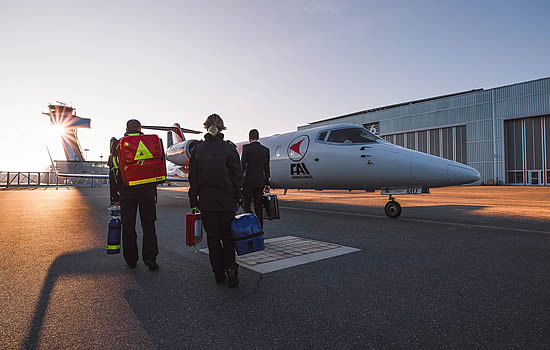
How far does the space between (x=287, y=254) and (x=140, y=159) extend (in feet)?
7.82

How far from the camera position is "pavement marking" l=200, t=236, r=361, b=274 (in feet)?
13.4

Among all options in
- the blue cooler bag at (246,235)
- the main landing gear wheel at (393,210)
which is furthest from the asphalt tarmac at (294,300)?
the main landing gear wheel at (393,210)

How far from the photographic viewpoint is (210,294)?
3.12 metres

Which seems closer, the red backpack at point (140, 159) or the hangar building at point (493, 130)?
the red backpack at point (140, 159)

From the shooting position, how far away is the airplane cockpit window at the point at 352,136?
8758mm

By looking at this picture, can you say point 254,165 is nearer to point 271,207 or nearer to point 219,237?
A: point 271,207

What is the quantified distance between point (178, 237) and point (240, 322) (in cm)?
399

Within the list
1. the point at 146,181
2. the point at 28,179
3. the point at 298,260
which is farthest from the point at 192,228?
the point at 28,179

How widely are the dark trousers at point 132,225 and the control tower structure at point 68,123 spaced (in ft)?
267

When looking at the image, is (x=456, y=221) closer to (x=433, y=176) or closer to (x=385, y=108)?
(x=433, y=176)

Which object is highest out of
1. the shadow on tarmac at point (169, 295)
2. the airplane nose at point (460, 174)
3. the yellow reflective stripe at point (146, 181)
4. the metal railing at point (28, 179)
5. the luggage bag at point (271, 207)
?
the metal railing at point (28, 179)

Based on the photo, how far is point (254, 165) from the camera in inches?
234

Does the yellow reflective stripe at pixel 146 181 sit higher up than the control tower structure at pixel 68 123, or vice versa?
the control tower structure at pixel 68 123

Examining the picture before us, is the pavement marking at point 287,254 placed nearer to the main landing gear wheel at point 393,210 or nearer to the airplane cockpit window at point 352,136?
the main landing gear wheel at point 393,210
